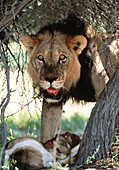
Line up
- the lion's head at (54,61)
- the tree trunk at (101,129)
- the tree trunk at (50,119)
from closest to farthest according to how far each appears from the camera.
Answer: the tree trunk at (101,129) < the lion's head at (54,61) < the tree trunk at (50,119)

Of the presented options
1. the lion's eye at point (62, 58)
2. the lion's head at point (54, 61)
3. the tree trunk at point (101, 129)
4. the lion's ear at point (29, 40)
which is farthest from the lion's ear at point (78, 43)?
the tree trunk at point (101, 129)

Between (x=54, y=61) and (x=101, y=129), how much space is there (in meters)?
1.35

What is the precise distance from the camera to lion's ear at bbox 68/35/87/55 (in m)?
4.30

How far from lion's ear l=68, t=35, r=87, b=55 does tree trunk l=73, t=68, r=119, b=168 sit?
1359 millimetres

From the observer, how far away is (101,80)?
176 inches

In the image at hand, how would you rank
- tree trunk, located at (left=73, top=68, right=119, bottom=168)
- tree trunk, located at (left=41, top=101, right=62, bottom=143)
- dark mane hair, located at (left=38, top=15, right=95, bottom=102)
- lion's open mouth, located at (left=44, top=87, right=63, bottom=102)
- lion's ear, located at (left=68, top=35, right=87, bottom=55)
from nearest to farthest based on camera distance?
tree trunk, located at (left=73, top=68, right=119, bottom=168) < lion's open mouth, located at (left=44, top=87, right=63, bottom=102) < lion's ear, located at (left=68, top=35, right=87, bottom=55) < dark mane hair, located at (left=38, top=15, right=95, bottom=102) < tree trunk, located at (left=41, top=101, right=62, bottom=143)

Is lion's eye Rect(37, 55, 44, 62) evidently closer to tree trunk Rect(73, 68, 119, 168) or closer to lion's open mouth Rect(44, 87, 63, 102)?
lion's open mouth Rect(44, 87, 63, 102)

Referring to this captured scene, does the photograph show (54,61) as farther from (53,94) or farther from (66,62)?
(53,94)

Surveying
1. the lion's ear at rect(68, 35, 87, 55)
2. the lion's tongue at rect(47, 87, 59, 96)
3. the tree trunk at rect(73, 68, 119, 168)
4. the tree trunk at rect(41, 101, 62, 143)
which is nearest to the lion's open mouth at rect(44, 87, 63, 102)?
the lion's tongue at rect(47, 87, 59, 96)

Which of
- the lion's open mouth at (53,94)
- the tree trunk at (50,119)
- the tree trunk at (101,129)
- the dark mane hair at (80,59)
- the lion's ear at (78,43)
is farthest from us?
the tree trunk at (50,119)

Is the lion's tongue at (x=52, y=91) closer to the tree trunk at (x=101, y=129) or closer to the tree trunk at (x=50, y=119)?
the tree trunk at (x=50, y=119)

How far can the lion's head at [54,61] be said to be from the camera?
3.93 meters

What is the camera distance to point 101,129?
290 cm

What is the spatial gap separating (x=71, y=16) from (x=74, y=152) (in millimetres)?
1955
